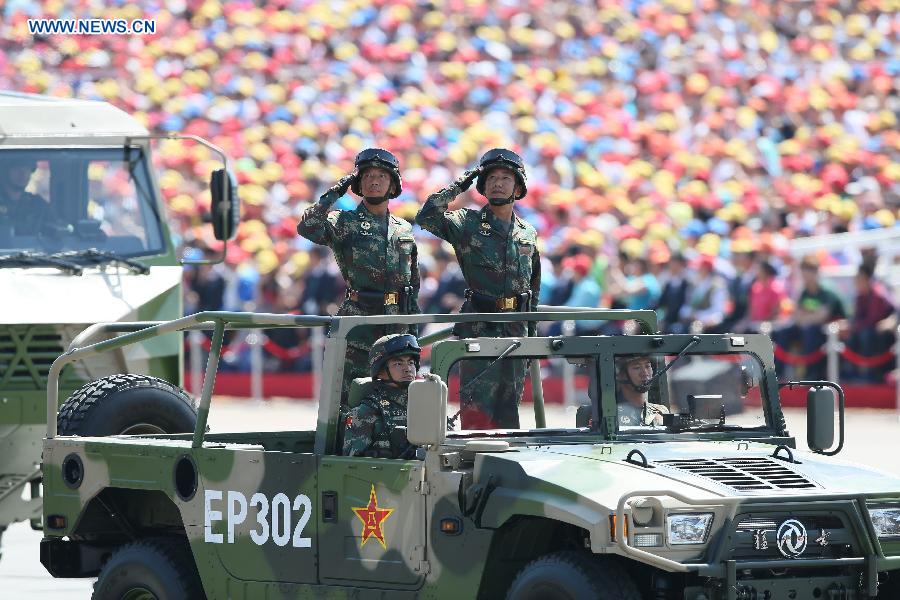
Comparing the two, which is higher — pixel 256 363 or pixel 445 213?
pixel 445 213

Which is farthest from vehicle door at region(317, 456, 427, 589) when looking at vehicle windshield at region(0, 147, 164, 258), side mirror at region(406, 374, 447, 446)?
vehicle windshield at region(0, 147, 164, 258)

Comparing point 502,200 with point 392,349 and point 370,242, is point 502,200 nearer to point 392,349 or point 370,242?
point 370,242

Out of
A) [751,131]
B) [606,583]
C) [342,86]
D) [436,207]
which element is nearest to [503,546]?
[606,583]

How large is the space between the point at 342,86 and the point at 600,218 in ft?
30.4

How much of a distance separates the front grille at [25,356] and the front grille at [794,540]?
22.8ft

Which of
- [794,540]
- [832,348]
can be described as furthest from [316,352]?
[794,540]

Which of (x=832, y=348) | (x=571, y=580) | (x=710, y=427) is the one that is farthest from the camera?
(x=832, y=348)

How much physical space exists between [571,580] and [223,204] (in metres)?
7.64

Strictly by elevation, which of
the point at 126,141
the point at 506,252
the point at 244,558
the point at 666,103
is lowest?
the point at 244,558

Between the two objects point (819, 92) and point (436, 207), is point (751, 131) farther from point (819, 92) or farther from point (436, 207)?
point (436, 207)

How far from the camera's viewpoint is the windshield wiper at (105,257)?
15016 millimetres

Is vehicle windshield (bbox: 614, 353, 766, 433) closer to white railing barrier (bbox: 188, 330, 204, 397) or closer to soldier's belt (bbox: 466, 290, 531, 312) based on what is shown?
soldier's belt (bbox: 466, 290, 531, 312)

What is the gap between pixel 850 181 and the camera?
31000mm

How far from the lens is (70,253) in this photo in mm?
15039
